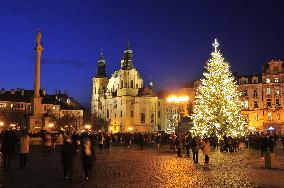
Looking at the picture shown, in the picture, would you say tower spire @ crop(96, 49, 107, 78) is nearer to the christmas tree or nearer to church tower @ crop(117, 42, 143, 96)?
church tower @ crop(117, 42, 143, 96)

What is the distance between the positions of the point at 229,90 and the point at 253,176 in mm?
24293

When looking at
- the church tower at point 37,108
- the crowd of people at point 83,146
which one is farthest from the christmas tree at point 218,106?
the church tower at point 37,108

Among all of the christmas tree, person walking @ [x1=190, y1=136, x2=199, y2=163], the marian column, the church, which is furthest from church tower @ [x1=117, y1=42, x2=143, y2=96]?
person walking @ [x1=190, y1=136, x2=199, y2=163]

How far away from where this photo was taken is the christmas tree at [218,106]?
1629 inches

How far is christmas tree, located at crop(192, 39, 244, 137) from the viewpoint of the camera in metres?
41.4

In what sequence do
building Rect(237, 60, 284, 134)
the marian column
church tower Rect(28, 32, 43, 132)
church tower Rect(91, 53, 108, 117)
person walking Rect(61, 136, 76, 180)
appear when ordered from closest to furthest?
1. person walking Rect(61, 136, 76, 180)
2. church tower Rect(28, 32, 43, 132)
3. the marian column
4. building Rect(237, 60, 284, 134)
5. church tower Rect(91, 53, 108, 117)

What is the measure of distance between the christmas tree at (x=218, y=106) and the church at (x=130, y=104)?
284 feet

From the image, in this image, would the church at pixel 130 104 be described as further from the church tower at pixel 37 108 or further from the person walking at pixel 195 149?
the person walking at pixel 195 149

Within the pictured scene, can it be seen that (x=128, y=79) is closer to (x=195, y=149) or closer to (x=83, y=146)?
(x=195, y=149)

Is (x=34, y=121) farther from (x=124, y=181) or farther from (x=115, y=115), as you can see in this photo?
(x=115, y=115)

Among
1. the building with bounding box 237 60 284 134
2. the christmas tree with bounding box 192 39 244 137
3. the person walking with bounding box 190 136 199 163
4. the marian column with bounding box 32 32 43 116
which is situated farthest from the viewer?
the building with bounding box 237 60 284 134

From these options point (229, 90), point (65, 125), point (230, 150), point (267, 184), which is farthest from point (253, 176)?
point (65, 125)

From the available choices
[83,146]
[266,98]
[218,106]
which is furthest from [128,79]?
[83,146]

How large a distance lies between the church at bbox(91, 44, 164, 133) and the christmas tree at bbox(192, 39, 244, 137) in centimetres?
8647
